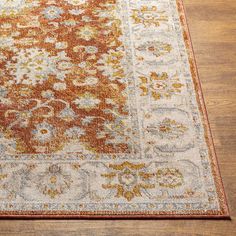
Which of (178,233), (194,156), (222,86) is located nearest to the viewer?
(178,233)

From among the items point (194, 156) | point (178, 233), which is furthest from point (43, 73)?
point (178, 233)

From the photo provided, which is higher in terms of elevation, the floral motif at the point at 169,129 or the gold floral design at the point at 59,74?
the gold floral design at the point at 59,74

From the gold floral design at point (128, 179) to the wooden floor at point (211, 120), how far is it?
118 millimetres

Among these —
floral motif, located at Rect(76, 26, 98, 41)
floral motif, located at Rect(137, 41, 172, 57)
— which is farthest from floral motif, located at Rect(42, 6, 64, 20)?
floral motif, located at Rect(137, 41, 172, 57)

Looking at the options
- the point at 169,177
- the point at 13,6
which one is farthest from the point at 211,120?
the point at 13,6

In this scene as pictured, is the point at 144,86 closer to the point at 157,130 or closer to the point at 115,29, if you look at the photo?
the point at 157,130

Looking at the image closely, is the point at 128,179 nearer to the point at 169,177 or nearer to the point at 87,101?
the point at 169,177

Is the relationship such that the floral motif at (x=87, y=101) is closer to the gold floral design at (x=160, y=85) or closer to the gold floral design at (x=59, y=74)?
the gold floral design at (x=59, y=74)

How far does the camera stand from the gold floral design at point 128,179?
5.85 ft

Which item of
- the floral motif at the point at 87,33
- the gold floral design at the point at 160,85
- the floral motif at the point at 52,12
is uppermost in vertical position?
the floral motif at the point at 52,12

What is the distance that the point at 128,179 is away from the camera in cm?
183

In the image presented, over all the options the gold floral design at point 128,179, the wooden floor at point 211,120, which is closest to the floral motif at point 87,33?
the wooden floor at point 211,120

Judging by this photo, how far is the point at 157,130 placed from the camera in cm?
201

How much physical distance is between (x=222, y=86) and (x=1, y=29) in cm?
114
